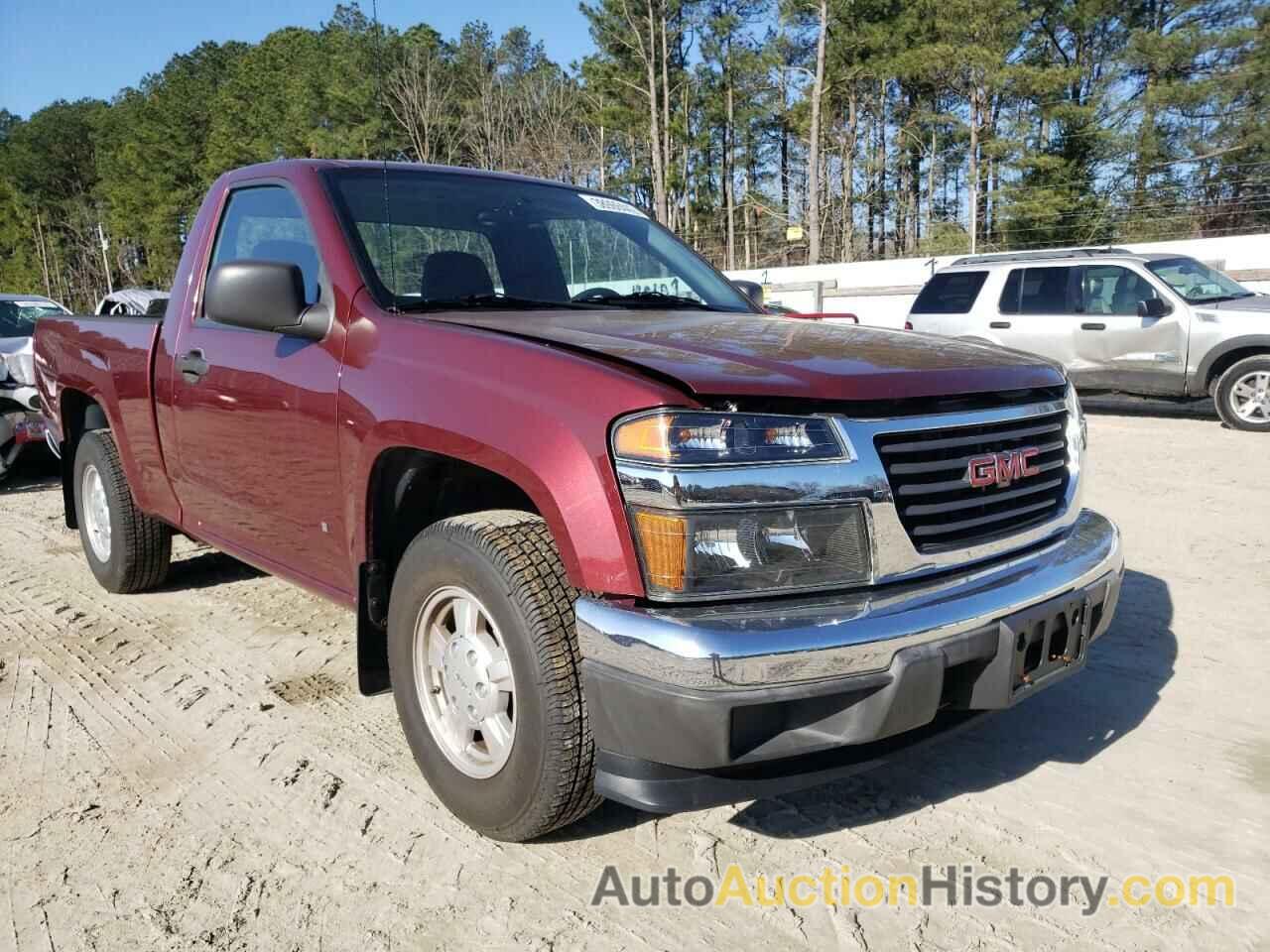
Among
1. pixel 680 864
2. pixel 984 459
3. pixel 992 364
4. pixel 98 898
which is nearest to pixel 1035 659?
pixel 984 459

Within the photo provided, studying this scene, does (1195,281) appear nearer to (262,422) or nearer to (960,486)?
(960,486)

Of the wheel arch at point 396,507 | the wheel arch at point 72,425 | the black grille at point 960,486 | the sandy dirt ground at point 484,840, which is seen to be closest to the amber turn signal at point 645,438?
the black grille at point 960,486

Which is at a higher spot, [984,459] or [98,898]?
[984,459]

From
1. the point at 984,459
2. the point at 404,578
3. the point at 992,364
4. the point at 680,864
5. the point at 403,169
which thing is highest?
the point at 403,169

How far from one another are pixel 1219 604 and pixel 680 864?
10.3 feet

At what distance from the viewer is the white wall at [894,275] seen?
17.0 m

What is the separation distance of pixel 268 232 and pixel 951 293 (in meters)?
9.54

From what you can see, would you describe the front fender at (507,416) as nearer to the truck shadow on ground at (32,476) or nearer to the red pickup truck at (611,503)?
the red pickup truck at (611,503)

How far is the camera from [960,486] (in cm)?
231

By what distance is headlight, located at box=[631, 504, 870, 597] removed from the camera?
1982mm

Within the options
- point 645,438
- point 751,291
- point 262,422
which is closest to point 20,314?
point 262,422

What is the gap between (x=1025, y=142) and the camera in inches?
1251

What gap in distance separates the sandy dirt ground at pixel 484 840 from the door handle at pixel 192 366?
1.17 metres

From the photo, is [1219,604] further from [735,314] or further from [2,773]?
[2,773]
